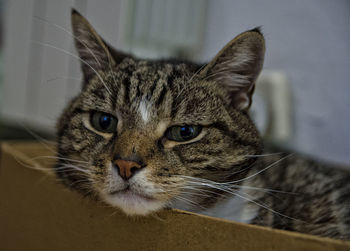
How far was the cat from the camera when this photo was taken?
30.8 inches

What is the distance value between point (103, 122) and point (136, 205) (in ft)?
0.94

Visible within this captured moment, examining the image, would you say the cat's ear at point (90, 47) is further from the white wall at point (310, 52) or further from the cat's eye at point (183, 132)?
the white wall at point (310, 52)

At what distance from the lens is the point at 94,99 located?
963 mm

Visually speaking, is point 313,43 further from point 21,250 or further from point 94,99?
point 21,250

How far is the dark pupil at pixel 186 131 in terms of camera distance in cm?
89

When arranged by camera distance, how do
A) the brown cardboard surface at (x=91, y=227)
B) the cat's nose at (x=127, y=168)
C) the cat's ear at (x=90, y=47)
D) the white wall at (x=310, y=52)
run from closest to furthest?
1. the brown cardboard surface at (x=91, y=227)
2. the cat's nose at (x=127, y=168)
3. the cat's ear at (x=90, y=47)
4. the white wall at (x=310, y=52)

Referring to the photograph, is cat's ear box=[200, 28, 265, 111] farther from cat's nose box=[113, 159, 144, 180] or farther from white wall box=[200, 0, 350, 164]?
white wall box=[200, 0, 350, 164]

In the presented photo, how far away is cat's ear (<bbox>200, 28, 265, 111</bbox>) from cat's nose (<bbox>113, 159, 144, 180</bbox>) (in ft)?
1.15

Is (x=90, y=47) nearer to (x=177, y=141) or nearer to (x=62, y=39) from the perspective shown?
(x=177, y=141)

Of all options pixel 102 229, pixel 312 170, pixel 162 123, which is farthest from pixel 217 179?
pixel 312 170

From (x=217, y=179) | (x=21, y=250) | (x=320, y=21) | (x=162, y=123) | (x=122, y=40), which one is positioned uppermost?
(x=320, y=21)

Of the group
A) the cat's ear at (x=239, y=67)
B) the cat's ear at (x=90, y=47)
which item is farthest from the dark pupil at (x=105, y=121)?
the cat's ear at (x=239, y=67)

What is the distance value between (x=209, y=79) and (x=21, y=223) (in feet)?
2.16

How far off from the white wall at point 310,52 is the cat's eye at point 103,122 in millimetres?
934
